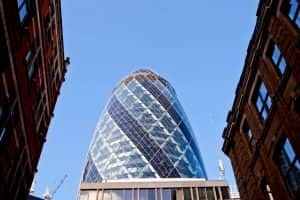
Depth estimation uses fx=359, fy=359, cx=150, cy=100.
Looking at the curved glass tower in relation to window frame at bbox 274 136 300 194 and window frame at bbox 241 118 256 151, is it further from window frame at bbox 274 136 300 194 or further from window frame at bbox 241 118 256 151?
window frame at bbox 274 136 300 194

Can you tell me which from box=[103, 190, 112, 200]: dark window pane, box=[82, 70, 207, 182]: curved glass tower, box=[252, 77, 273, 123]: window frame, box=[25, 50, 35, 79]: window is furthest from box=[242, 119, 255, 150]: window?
box=[82, 70, 207, 182]: curved glass tower

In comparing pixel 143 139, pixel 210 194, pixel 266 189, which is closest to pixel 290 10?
pixel 266 189

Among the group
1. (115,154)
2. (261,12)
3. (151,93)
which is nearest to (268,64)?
(261,12)

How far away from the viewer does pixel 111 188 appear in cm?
4528

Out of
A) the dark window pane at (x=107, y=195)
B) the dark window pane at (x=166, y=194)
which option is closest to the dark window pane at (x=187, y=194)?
the dark window pane at (x=166, y=194)

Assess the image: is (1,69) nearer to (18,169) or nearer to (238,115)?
(18,169)

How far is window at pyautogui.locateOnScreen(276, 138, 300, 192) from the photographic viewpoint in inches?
599

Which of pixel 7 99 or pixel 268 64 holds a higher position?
pixel 268 64

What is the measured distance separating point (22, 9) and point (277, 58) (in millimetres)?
12961

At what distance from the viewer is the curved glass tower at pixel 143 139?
10025cm

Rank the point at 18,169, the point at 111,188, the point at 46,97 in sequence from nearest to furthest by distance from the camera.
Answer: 1. the point at 18,169
2. the point at 46,97
3. the point at 111,188

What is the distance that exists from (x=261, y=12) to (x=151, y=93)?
106 m

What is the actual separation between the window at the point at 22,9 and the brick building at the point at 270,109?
39.9 ft

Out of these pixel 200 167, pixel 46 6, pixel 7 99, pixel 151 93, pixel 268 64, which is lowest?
pixel 7 99
